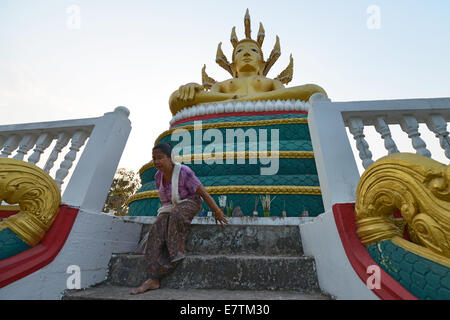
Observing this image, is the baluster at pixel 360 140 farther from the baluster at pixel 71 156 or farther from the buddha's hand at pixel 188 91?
the buddha's hand at pixel 188 91

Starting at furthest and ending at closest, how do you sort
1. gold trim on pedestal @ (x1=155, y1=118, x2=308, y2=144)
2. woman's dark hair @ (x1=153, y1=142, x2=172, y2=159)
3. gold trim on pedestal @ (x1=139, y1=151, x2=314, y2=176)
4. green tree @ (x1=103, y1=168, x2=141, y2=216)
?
green tree @ (x1=103, y1=168, x2=141, y2=216)
gold trim on pedestal @ (x1=155, y1=118, x2=308, y2=144)
gold trim on pedestal @ (x1=139, y1=151, x2=314, y2=176)
woman's dark hair @ (x1=153, y1=142, x2=172, y2=159)

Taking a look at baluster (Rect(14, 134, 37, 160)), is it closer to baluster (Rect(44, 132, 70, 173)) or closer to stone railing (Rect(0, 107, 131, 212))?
stone railing (Rect(0, 107, 131, 212))

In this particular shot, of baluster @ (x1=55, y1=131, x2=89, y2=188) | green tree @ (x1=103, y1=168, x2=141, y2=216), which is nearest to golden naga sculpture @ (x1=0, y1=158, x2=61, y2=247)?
baluster @ (x1=55, y1=131, x2=89, y2=188)

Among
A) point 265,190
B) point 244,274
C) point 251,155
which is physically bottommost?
point 244,274

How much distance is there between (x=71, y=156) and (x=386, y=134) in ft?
8.88

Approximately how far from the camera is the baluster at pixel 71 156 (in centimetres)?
211

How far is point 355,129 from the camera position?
183 cm

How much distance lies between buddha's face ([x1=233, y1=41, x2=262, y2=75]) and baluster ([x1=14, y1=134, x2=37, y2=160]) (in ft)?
20.8

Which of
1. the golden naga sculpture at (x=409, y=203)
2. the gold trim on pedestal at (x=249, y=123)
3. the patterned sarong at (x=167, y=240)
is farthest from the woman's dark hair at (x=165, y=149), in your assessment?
the gold trim on pedestal at (x=249, y=123)

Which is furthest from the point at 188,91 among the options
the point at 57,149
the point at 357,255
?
the point at 357,255

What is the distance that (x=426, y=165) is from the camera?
1105mm

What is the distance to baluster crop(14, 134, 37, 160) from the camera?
2.27m

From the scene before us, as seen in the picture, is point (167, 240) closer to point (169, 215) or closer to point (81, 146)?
point (169, 215)
